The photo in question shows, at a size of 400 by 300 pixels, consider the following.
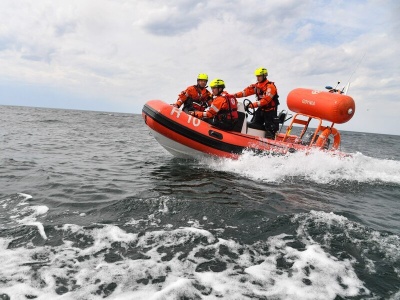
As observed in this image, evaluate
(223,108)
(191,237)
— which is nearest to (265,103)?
(223,108)

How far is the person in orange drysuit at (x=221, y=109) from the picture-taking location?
7.38 m

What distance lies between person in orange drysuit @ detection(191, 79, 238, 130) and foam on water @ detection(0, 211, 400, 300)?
4223 millimetres

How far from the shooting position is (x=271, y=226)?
3818 mm

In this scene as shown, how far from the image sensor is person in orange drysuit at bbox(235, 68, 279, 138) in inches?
318

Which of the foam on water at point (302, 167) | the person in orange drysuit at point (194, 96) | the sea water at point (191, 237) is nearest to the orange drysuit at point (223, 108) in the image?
the foam on water at point (302, 167)

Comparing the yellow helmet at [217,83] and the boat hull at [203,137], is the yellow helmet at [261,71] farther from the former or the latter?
the boat hull at [203,137]

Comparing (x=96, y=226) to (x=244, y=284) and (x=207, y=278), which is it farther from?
(x=244, y=284)

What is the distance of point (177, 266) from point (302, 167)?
509cm

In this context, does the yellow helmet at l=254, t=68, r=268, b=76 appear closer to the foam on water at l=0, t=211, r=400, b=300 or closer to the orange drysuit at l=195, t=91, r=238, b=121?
the orange drysuit at l=195, t=91, r=238, b=121

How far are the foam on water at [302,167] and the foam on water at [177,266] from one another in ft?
11.2

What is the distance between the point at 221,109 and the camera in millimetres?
7449

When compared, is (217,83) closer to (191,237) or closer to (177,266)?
(191,237)

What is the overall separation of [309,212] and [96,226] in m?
2.69

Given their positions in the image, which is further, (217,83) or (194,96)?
(194,96)
